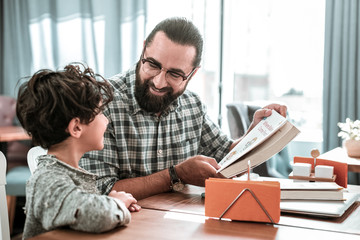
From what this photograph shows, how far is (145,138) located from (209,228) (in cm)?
71

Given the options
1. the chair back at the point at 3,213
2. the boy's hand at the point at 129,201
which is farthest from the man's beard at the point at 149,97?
the chair back at the point at 3,213

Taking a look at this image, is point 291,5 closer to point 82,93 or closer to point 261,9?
point 261,9

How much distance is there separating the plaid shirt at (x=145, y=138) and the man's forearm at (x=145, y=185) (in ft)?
0.14

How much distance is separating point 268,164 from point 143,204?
6.67 ft

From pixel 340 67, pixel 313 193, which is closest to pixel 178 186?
pixel 313 193

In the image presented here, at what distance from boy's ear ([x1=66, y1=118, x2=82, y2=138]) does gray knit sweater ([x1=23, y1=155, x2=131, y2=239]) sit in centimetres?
11

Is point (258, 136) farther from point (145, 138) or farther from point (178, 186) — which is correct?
point (145, 138)

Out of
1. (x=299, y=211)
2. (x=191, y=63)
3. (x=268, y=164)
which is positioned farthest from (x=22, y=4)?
(x=299, y=211)

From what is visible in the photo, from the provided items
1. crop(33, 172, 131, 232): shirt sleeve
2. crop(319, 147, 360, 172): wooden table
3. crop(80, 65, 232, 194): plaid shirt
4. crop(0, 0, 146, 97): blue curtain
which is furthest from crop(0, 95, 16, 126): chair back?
crop(33, 172, 131, 232): shirt sleeve

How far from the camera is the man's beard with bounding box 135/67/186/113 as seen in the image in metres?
1.72

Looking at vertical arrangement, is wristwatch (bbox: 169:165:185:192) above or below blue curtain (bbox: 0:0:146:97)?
below

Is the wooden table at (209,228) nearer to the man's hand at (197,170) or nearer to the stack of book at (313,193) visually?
the stack of book at (313,193)

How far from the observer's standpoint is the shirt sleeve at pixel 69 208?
98 cm

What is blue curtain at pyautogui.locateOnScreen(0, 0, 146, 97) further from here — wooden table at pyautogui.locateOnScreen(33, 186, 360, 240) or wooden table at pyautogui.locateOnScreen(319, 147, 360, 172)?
wooden table at pyautogui.locateOnScreen(33, 186, 360, 240)
